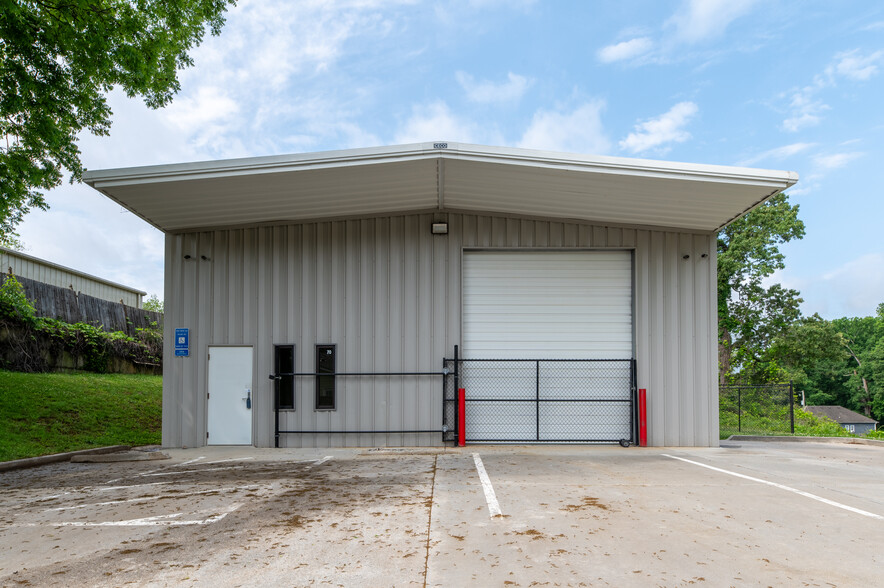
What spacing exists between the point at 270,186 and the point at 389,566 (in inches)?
292

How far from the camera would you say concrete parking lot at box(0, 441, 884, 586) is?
3.77 metres

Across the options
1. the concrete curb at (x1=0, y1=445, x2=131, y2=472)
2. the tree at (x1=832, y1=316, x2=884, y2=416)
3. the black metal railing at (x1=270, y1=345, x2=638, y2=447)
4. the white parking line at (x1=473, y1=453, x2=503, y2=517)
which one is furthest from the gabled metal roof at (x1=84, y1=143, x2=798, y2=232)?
the tree at (x1=832, y1=316, x2=884, y2=416)

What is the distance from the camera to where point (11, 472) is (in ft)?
29.3

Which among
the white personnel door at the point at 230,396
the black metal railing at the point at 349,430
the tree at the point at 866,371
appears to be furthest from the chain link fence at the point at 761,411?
the tree at the point at 866,371

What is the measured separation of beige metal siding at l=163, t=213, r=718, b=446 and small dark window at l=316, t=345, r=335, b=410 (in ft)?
0.46

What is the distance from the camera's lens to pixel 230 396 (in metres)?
11.5

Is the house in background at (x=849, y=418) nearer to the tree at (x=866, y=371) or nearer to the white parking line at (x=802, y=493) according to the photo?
the tree at (x=866, y=371)

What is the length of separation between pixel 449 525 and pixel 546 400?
677 centimetres

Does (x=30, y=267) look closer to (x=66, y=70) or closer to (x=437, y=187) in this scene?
(x=66, y=70)

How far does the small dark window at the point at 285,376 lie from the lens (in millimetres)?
11344

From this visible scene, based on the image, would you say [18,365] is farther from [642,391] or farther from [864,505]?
[864,505]

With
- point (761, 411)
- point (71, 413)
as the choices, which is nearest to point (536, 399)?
point (761, 411)

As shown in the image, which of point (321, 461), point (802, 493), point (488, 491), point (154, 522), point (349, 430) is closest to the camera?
point (154, 522)

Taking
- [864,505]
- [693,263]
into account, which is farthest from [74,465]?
[693,263]
